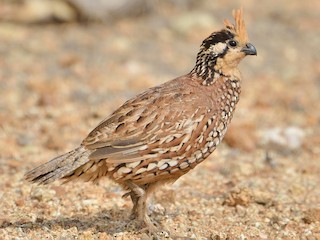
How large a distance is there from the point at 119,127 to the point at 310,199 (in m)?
2.76

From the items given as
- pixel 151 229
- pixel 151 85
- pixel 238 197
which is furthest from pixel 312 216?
pixel 151 85

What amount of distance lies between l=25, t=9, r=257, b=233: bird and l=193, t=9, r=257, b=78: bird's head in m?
0.21

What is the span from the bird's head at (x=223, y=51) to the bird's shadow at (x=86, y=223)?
5.42 ft

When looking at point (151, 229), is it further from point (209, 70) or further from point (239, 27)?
point (239, 27)

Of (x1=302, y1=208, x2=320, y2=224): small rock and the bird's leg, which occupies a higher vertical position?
the bird's leg

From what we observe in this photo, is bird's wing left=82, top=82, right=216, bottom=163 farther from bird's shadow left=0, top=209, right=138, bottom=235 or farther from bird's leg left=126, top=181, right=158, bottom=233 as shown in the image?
bird's shadow left=0, top=209, right=138, bottom=235

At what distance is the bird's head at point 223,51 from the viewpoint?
7.28m

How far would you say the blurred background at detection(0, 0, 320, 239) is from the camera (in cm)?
773

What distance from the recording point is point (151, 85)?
1305cm

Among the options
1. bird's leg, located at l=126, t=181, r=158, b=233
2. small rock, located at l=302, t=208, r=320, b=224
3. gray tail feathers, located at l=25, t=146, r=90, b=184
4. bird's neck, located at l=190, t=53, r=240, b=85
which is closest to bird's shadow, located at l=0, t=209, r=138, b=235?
bird's leg, located at l=126, t=181, r=158, b=233

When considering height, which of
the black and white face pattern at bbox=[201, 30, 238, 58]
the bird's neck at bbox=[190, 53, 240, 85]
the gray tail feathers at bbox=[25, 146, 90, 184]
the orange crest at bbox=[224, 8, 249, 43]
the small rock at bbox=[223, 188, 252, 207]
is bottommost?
the small rock at bbox=[223, 188, 252, 207]

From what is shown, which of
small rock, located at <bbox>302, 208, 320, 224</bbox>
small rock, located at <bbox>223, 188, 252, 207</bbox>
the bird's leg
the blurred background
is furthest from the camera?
small rock, located at <bbox>223, 188, 252, 207</bbox>

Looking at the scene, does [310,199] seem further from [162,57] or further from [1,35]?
[1,35]

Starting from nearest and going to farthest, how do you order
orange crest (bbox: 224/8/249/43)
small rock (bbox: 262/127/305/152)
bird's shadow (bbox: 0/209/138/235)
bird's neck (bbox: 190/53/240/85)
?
bird's shadow (bbox: 0/209/138/235) → bird's neck (bbox: 190/53/240/85) → orange crest (bbox: 224/8/249/43) → small rock (bbox: 262/127/305/152)
